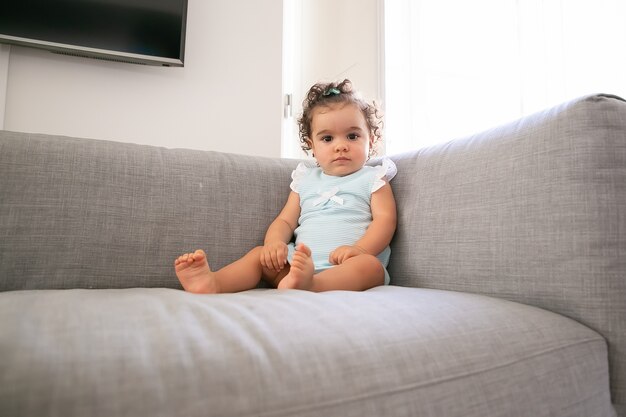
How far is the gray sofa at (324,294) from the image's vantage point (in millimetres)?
423

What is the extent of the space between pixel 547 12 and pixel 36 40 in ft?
8.26

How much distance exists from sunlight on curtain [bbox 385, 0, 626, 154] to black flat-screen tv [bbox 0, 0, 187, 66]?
4.32 ft

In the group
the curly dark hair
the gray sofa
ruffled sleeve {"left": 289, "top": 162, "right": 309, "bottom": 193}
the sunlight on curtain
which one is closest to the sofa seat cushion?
the gray sofa

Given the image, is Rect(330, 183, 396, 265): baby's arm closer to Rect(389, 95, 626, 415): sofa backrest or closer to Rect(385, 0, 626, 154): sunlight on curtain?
Rect(389, 95, 626, 415): sofa backrest

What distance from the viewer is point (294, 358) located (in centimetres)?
47

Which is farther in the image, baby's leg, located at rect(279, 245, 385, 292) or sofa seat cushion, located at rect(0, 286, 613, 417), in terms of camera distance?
baby's leg, located at rect(279, 245, 385, 292)

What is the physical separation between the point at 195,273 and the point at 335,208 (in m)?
0.45

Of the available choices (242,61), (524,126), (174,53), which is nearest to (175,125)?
(174,53)

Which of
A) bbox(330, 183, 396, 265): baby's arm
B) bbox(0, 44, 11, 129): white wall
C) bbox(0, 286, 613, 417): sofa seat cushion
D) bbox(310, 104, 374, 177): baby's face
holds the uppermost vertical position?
bbox(0, 44, 11, 129): white wall

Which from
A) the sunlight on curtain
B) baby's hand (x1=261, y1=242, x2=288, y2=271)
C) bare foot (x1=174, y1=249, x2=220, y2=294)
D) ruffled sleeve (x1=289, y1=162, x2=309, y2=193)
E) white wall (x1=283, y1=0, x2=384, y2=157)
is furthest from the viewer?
white wall (x1=283, y1=0, x2=384, y2=157)

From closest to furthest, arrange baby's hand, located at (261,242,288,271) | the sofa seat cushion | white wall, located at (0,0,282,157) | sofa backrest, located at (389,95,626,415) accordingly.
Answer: the sofa seat cushion < sofa backrest, located at (389,95,626,415) < baby's hand, located at (261,242,288,271) < white wall, located at (0,0,282,157)

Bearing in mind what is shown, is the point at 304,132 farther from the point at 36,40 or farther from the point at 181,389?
the point at 36,40

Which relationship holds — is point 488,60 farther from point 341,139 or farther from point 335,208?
point 335,208

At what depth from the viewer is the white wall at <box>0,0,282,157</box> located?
7.58 feet
